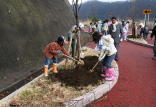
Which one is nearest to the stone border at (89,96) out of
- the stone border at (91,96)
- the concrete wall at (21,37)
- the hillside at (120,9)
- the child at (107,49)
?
the stone border at (91,96)

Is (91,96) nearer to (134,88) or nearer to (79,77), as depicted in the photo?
(79,77)

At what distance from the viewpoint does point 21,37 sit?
6.74 meters

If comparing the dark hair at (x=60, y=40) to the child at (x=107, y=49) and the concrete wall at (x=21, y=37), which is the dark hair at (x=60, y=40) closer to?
the child at (x=107, y=49)

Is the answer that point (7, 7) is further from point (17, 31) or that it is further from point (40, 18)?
point (40, 18)

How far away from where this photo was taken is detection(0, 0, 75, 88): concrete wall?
5684mm

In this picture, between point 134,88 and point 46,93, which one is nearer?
point 46,93

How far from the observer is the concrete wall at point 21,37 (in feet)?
18.6

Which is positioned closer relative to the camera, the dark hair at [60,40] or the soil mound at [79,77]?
the soil mound at [79,77]

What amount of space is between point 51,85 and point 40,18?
5413 mm

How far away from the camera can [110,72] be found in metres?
4.75

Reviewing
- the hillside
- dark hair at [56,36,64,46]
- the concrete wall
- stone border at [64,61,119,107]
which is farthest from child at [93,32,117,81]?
the hillside

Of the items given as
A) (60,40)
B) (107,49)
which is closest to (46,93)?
(60,40)

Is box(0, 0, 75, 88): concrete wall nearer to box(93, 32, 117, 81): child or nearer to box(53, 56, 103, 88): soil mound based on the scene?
box(53, 56, 103, 88): soil mound

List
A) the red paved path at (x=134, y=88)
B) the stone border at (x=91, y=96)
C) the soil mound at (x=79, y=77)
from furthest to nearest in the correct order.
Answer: the soil mound at (x=79, y=77), the red paved path at (x=134, y=88), the stone border at (x=91, y=96)
